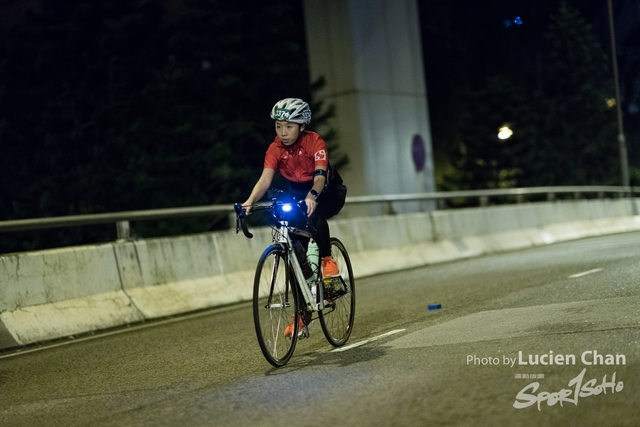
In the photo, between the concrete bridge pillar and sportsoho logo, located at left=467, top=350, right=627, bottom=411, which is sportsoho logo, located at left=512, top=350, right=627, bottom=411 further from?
the concrete bridge pillar

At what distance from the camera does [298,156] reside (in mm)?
7922

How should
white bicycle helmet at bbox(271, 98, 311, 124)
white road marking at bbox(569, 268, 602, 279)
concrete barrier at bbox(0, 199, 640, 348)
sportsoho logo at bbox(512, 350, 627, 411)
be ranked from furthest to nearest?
white road marking at bbox(569, 268, 602, 279) < concrete barrier at bbox(0, 199, 640, 348) < white bicycle helmet at bbox(271, 98, 311, 124) < sportsoho logo at bbox(512, 350, 627, 411)

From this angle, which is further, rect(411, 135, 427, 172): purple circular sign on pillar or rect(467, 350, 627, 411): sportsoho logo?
rect(411, 135, 427, 172): purple circular sign on pillar

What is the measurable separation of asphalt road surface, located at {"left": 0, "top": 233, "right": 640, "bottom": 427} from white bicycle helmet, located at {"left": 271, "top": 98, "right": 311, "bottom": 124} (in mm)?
1844

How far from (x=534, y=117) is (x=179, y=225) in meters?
28.6

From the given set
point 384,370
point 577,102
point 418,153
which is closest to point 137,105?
point 418,153

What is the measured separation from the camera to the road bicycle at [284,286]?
24.3 feet

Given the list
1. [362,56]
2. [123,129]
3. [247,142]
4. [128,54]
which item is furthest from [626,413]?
[128,54]

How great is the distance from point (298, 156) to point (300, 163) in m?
0.06

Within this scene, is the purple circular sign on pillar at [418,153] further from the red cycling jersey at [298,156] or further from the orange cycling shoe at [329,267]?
the red cycling jersey at [298,156]

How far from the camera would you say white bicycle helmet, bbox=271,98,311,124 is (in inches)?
302

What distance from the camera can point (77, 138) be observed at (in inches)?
1540

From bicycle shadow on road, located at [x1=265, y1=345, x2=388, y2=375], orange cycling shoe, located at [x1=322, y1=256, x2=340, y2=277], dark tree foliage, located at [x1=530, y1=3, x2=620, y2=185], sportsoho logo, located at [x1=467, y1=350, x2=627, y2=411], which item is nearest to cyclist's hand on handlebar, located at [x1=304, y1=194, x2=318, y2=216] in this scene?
orange cycling shoe, located at [x1=322, y1=256, x2=340, y2=277]

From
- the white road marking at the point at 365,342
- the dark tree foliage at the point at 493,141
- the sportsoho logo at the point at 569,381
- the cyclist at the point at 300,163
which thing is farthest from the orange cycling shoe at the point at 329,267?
the dark tree foliage at the point at 493,141
